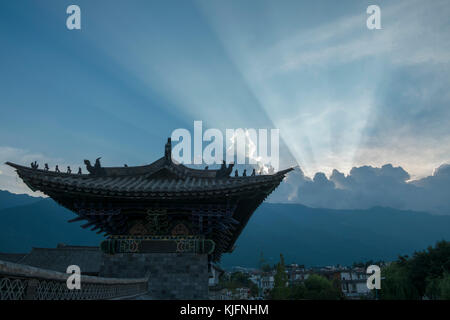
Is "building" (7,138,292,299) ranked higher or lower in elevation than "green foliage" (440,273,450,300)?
higher

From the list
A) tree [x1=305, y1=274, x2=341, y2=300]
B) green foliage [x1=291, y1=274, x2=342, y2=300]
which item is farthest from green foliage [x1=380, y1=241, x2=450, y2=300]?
tree [x1=305, y1=274, x2=341, y2=300]

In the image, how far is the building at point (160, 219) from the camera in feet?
32.1

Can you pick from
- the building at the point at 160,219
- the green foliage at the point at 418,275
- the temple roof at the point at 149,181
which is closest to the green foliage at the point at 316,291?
the green foliage at the point at 418,275

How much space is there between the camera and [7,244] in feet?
474

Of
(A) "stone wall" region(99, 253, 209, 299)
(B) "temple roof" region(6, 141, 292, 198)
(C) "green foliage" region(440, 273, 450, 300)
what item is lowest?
(C) "green foliage" region(440, 273, 450, 300)

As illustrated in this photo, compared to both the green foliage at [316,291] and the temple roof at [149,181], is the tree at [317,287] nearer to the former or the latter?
the green foliage at [316,291]

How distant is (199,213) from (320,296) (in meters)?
49.5

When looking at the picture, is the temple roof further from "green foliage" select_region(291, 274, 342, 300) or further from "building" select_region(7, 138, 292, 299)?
"green foliage" select_region(291, 274, 342, 300)

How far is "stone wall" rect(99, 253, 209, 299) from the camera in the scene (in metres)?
9.99

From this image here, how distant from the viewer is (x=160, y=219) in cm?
1068

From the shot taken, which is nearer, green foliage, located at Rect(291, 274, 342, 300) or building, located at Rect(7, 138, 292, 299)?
building, located at Rect(7, 138, 292, 299)

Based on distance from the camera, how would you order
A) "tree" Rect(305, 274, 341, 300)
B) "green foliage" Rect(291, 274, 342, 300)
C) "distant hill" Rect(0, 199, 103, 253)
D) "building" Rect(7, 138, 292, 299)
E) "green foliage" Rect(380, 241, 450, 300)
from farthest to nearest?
"distant hill" Rect(0, 199, 103, 253)
"tree" Rect(305, 274, 341, 300)
"green foliage" Rect(291, 274, 342, 300)
"green foliage" Rect(380, 241, 450, 300)
"building" Rect(7, 138, 292, 299)

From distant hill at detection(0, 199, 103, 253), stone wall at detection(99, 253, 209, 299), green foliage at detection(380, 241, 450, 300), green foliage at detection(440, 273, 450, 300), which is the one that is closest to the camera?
stone wall at detection(99, 253, 209, 299)
